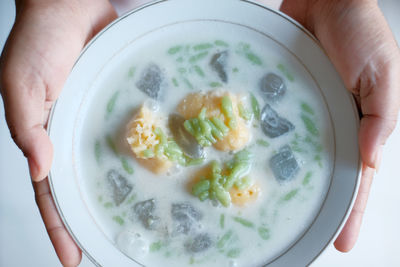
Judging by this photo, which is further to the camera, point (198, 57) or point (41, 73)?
point (198, 57)

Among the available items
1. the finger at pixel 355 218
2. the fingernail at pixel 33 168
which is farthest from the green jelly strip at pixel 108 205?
the finger at pixel 355 218

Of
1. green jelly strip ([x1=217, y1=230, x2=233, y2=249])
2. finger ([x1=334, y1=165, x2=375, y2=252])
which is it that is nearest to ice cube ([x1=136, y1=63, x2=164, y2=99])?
green jelly strip ([x1=217, y1=230, x2=233, y2=249])

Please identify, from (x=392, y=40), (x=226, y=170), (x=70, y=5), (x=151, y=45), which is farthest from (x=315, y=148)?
(x=70, y=5)

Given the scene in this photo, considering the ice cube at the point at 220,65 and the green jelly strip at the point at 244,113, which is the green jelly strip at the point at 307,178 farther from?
the ice cube at the point at 220,65

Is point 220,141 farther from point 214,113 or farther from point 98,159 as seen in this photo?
point 98,159

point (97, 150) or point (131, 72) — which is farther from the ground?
point (131, 72)

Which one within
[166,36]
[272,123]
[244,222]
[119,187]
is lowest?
[244,222]

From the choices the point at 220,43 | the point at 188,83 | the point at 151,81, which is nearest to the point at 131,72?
the point at 151,81

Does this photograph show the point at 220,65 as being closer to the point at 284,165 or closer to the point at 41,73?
the point at 284,165
